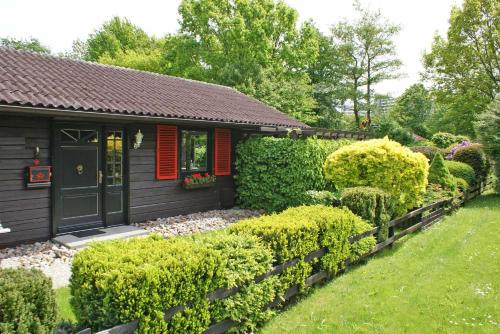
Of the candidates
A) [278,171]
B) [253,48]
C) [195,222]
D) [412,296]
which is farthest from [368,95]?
[412,296]

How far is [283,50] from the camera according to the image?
3062cm

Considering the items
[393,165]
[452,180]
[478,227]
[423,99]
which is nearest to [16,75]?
[393,165]

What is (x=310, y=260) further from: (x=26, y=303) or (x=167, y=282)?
(x=26, y=303)

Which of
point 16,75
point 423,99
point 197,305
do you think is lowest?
point 197,305

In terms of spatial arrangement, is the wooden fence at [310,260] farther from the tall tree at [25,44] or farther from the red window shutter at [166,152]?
the tall tree at [25,44]

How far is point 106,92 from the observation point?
32.1 feet

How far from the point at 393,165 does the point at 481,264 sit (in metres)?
2.92

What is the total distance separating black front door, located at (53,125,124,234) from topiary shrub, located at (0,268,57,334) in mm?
6077

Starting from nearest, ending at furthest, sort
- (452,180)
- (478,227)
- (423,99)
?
(478,227)
(452,180)
(423,99)

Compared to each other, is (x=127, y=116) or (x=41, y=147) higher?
(x=127, y=116)

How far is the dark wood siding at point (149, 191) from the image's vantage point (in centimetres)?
1002

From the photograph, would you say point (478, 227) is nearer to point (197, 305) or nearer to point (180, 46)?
point (197, 305)

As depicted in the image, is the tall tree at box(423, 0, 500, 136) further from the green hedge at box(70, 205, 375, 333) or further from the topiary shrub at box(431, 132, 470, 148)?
the green hedge at box(70, 205, 375, 333)

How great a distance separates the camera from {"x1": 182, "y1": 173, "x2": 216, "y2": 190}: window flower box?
1125 centimetres
